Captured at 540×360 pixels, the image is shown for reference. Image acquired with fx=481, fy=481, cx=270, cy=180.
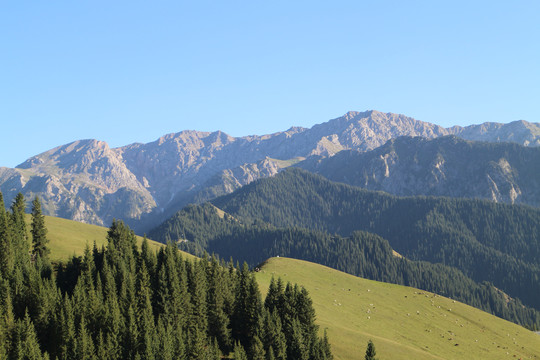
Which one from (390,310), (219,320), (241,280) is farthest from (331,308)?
(219,320)

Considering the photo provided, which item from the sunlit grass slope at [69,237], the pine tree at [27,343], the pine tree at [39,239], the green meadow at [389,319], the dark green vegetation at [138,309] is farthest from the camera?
the sunlit grass slope at [69,237]

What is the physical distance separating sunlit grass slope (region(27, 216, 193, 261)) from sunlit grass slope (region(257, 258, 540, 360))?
51.4 meters

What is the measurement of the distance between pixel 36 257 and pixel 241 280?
47116 mm

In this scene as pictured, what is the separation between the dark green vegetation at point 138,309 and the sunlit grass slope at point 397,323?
13.7 meters

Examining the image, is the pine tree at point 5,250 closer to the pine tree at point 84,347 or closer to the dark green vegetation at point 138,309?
the dark green vegetation at point 138,309

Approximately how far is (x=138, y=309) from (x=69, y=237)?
237ft

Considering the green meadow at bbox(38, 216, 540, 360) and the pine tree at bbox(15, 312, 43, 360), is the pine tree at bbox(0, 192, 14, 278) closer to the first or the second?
the pine tree at bbox(15, 312, 43, 360)

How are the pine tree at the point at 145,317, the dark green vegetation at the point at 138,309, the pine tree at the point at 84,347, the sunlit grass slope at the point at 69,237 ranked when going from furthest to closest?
the sunlit grass slope at the point at 69,237
the dark green vegetation at the point at 138,309
the pine tree at the point at 145,317
the pine tree at the point at 84,347

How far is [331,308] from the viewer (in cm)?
12175

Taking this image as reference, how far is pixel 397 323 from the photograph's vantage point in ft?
400

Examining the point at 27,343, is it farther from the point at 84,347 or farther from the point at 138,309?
the point at 138,309

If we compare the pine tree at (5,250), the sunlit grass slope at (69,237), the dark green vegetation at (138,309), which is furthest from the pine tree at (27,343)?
the sunlit grass slope at (69,237)

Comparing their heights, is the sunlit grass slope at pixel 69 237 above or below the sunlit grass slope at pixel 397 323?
above

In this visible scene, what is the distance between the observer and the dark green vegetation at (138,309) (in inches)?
2884
